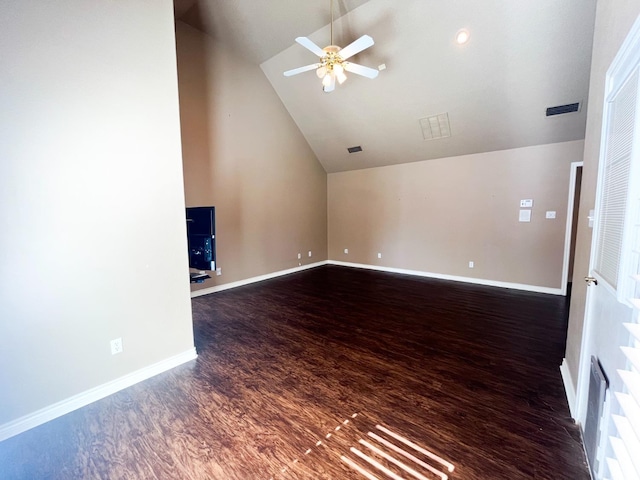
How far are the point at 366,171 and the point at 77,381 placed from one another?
582 cm

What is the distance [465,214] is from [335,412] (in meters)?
4.52

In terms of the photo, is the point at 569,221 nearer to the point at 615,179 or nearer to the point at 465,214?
the point at 465,214

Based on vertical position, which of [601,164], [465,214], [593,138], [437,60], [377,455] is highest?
[437,60]

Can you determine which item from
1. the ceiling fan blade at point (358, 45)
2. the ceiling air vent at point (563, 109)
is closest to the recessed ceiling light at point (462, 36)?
the ceiling fan blade at point (358, 45)

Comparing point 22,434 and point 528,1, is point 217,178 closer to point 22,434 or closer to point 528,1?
point 22,434

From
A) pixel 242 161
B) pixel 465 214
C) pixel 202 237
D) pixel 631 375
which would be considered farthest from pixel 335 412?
pixel 465 214

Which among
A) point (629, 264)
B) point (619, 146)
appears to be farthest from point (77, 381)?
point (619, 146)

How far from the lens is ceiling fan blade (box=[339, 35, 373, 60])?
2.66m

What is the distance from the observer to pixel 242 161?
4.88 meters

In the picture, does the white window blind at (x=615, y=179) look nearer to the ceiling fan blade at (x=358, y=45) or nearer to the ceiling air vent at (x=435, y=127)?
the ceiling fan blade at (x=358, y=45)

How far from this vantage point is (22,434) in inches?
66.0

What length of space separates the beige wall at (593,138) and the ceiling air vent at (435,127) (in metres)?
2.71

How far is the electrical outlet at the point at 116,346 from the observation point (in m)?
2.04

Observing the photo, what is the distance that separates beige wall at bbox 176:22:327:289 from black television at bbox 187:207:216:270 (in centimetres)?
157
